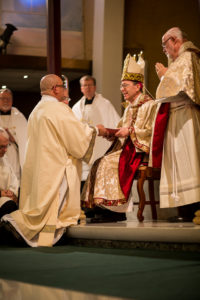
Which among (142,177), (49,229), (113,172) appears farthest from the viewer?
(113,172)

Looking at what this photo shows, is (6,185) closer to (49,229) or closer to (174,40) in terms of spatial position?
(49,229)

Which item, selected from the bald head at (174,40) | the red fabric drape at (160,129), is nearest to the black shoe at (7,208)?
the red fabric drape at (160,129)

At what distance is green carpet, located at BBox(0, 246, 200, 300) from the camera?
2439 mm

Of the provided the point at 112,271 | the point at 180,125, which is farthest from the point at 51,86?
the point at 112,271

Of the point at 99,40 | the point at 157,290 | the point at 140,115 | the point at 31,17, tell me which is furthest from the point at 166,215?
the point at 31,17

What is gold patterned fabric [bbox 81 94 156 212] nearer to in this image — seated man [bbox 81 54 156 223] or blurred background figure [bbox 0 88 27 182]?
seated man [bbox 81 54 156 223]

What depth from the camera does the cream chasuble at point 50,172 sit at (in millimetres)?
4906

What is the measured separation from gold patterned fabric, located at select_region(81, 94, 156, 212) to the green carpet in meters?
0.97

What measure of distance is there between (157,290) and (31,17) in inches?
413

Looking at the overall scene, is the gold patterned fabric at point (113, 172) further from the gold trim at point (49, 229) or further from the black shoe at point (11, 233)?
the black shoe at point (11, 233)

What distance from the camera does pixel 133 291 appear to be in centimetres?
240

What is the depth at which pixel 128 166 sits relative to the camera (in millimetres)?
5422

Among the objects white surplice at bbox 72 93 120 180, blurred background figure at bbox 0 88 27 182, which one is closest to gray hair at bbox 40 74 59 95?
white surplice at bbox 72 93 120 180

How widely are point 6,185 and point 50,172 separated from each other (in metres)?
1.13
